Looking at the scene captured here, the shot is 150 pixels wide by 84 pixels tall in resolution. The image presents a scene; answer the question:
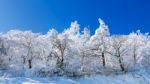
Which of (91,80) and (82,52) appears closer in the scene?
(91,80)

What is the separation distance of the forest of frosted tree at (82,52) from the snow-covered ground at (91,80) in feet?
14.3

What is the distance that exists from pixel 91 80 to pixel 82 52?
10962 millimetres

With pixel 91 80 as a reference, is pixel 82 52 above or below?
above

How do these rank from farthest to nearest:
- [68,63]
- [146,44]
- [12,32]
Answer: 1. [12,32]
2. [146,44]
3. [68,63]

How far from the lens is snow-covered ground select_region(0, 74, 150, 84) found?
34.0m

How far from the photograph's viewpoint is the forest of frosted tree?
43.5 meters

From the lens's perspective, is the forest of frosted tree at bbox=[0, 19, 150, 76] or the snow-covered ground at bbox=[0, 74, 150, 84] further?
the forest of frosted tree at bbox=[0, 19, 150, 76]

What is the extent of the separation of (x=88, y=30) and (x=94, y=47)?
25.6ft

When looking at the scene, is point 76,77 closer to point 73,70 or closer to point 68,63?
point 73,70

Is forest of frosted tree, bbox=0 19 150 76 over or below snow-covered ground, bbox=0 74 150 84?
over

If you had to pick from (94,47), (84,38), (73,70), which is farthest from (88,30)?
(73,70)

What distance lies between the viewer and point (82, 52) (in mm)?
45719

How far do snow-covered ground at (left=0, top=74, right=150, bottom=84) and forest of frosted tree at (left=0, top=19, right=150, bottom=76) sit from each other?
4.36m

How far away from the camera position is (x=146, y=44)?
4806 cm
